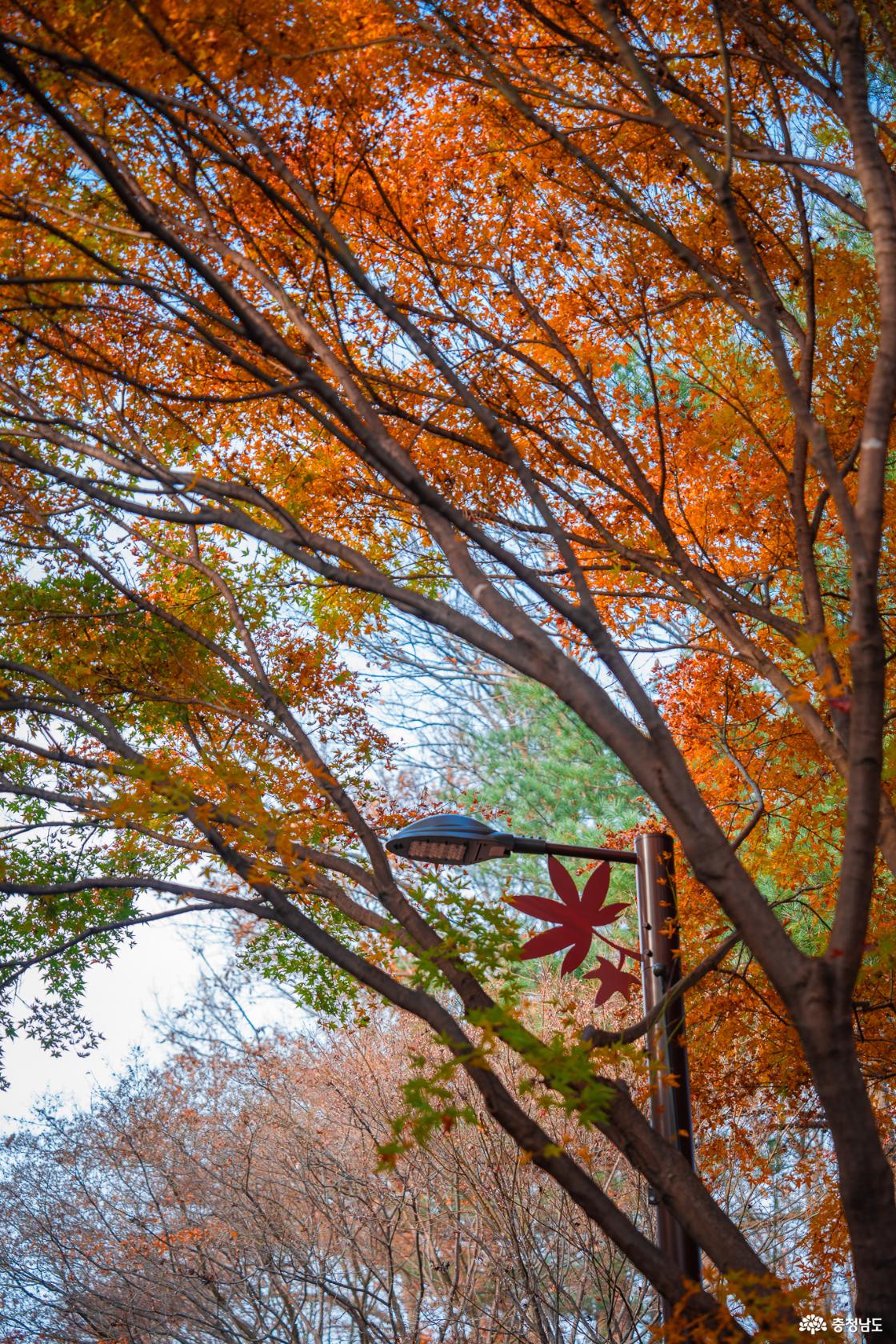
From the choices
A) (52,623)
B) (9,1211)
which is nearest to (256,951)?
(52,623)

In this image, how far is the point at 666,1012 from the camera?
12.8 feet

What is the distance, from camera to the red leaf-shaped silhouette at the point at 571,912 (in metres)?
3.90

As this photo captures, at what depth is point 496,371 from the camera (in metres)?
5.81

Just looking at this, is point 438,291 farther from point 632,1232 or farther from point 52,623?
point 632,1232

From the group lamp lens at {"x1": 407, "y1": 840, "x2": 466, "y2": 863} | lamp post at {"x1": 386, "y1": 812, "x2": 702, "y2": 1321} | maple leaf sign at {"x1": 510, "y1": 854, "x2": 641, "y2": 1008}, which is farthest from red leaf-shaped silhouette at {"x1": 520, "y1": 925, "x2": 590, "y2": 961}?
lamp lens at {"x1": 407, "y1": 840, "x2": 466, "y2": 863}

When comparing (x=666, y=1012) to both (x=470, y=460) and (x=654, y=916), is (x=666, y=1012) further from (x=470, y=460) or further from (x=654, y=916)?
(x=470, y=460)

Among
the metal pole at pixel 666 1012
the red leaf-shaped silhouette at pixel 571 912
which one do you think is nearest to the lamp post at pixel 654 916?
the metal pole at pixel 666 1012

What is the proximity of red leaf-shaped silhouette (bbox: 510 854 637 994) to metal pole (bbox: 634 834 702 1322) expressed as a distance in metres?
0.16

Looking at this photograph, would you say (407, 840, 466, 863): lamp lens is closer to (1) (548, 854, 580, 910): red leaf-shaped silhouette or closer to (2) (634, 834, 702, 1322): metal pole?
(1) (548, 854, 580, 910): red leaf-shaped silhouette

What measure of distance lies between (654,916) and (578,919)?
0.40 metres

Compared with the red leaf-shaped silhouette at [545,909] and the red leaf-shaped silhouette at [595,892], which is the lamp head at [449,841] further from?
the red leaf-shaped silhouette at [595,892]

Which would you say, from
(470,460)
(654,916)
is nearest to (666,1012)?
(654,916)

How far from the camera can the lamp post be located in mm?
3732

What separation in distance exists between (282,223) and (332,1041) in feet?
24.2
